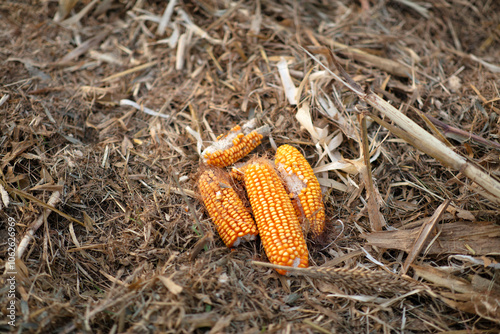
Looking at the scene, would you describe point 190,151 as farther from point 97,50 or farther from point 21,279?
point 97,50

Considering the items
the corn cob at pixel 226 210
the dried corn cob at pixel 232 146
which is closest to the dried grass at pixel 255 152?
the corn cob at pixel 226 210

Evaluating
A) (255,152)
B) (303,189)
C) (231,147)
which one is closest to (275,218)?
(303,189)

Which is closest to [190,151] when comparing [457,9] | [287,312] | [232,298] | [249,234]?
[249,234]

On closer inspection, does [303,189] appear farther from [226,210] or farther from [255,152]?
[255,152]

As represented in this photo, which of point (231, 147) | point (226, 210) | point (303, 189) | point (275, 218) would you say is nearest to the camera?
point (275, 218)

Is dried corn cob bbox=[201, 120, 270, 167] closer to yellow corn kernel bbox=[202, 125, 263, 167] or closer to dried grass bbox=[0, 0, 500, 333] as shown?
yellow corn kernel bbox=[202, 125, 263, 167]

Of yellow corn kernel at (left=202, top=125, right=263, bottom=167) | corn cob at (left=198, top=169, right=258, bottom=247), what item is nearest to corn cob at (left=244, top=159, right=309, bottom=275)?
corn cob at (left=198, top=169, right=258, bottom=247)

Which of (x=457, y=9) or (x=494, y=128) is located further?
(x=457, y=9)

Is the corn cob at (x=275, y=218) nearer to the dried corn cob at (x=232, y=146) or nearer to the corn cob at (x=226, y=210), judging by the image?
the corn cob at (x=226, y=210)
